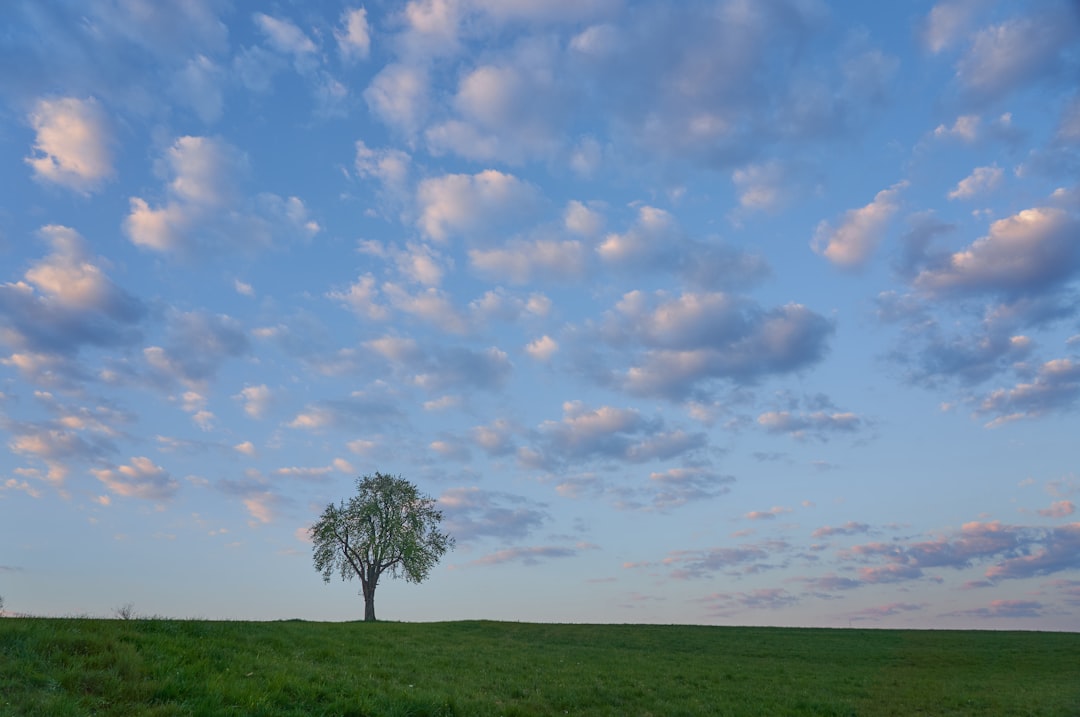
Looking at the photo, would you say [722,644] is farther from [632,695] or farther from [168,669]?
[168,669]

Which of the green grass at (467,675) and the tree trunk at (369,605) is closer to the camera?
the green grass at (467,675)

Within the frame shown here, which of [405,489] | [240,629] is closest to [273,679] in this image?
[240,629]

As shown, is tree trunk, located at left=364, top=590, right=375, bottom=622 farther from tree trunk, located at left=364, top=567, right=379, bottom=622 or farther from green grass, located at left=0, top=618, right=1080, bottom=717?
green grass, located at left=0, top=618, right=1080, bottom=717

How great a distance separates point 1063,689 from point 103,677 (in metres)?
41.7

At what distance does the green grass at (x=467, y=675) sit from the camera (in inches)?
602

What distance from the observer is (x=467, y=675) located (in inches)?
1030

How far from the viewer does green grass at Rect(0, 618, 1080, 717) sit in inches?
602

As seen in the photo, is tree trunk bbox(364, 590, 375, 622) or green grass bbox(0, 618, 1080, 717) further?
tree trunk bbox(364, 590, 375, 622)

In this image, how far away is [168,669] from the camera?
16.6 m

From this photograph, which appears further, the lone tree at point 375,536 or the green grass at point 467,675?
the lone tree at point 375,536

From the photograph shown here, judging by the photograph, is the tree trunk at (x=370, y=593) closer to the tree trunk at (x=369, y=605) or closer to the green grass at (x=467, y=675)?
the tree trunk at (x=369, y=605)

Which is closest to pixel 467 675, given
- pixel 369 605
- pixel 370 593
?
pixel 369 605

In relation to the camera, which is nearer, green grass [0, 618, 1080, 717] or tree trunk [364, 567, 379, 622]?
green grass [0, 618, 1080, 717]

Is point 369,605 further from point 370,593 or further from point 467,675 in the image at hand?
point 467,675
